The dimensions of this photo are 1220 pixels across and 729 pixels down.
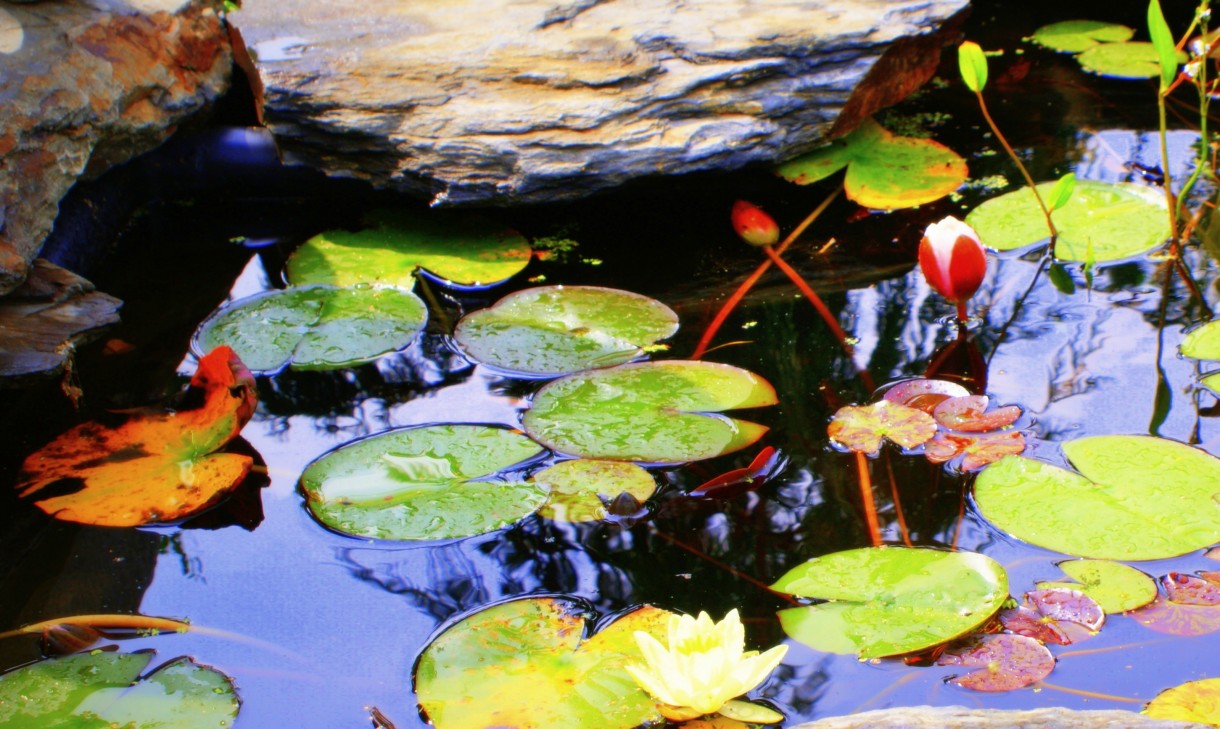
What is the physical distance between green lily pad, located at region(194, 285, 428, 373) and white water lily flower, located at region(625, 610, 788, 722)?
0.98 m

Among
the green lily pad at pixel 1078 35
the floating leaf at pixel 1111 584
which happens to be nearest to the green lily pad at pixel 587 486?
the floating leaf at pixel 1111 584

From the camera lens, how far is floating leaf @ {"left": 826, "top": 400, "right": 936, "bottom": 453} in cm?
153

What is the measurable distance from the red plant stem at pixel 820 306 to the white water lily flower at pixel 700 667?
71cm

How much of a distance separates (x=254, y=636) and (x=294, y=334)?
2.42 ft

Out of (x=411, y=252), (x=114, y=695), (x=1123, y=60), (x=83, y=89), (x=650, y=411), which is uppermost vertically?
(x=83, y=89)

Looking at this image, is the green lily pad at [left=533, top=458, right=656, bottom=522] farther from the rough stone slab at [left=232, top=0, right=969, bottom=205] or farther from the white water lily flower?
the rough stone slab at [left=232, top=0, right=969, bottom=205]

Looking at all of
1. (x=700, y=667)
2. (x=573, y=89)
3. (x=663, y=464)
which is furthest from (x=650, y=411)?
(x=573, y=89)

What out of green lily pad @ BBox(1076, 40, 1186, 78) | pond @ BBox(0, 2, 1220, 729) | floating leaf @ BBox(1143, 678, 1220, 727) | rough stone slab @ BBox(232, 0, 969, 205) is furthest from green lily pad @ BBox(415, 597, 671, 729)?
green lily pad @ BBox(1076, 40, 1186, 78)

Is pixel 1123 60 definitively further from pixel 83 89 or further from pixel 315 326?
pixel 83 89

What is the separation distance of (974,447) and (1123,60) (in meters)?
1.85

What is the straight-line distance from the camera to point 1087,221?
208 cm

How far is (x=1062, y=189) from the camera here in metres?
1.84

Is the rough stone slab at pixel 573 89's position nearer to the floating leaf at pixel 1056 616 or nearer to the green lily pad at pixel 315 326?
the green lily pad at pixel 315 326

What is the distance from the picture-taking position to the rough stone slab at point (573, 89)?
2.10 m
